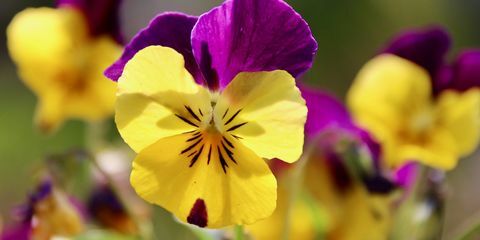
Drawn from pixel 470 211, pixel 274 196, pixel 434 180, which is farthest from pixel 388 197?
pixel 470 211

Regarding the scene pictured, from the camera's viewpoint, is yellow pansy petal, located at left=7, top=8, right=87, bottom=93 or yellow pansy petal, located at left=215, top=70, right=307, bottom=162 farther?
yellow pansy petal, located at left=7, top=8, right=87, bottom=93

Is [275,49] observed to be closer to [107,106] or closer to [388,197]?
[388,197]

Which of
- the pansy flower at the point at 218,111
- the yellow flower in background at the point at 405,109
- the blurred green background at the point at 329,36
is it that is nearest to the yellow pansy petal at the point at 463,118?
the yellow flower in background at the point at 405,109

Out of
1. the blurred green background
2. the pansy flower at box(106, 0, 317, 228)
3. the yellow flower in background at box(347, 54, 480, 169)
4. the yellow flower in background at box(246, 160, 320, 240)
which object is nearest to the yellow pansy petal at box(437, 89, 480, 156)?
the yellow flower in background at box(347, 54, 480, 169)

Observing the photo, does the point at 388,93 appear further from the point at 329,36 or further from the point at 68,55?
the point at 329,36

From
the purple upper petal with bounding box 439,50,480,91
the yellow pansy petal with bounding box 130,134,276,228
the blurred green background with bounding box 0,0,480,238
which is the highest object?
the yellow pansy petal with bounding box 130,134,276,228

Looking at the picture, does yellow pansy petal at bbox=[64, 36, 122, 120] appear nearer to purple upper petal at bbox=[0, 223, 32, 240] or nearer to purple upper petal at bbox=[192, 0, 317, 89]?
purple upper petal at bbox=[0, 223, 32, 240]

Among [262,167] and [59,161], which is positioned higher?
[262,167]

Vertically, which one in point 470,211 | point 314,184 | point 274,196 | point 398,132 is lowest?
point 470,211
